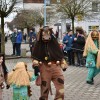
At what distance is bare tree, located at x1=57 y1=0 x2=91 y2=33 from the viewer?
35781mm

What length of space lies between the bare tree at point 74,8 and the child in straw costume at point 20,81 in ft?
89.9

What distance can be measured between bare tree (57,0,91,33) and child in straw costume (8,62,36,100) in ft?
89.9

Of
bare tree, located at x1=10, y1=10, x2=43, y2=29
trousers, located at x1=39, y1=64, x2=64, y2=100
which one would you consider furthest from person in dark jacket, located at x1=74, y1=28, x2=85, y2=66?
bare tree, located at x1=10, y1=10, x2=43, y2=29

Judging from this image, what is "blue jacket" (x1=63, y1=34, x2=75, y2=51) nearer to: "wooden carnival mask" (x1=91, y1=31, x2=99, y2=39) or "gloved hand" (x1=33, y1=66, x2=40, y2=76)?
"wooden carnival mask" (x1=91, y1=31, x2=99, y2=39)

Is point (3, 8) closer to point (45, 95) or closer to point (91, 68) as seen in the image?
point (91, 68)

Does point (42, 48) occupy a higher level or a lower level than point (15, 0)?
lower

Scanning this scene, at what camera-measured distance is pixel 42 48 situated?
7.80 meters

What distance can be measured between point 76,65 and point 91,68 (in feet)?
18.9

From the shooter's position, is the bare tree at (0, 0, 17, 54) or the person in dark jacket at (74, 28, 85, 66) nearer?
the person in dark jacket at (74, 28, 85, 66)

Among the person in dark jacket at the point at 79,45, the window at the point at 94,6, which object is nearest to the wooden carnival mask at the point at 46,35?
the person in dark jacket at the point at 79,45

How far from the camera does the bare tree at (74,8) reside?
35781 mm

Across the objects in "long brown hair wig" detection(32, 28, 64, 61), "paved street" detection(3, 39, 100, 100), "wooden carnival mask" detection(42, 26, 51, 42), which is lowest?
"paved street" detection(3, 39, 100, 100)

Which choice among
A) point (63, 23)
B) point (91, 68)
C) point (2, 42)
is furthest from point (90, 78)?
point (63, 23)

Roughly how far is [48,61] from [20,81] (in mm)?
705
